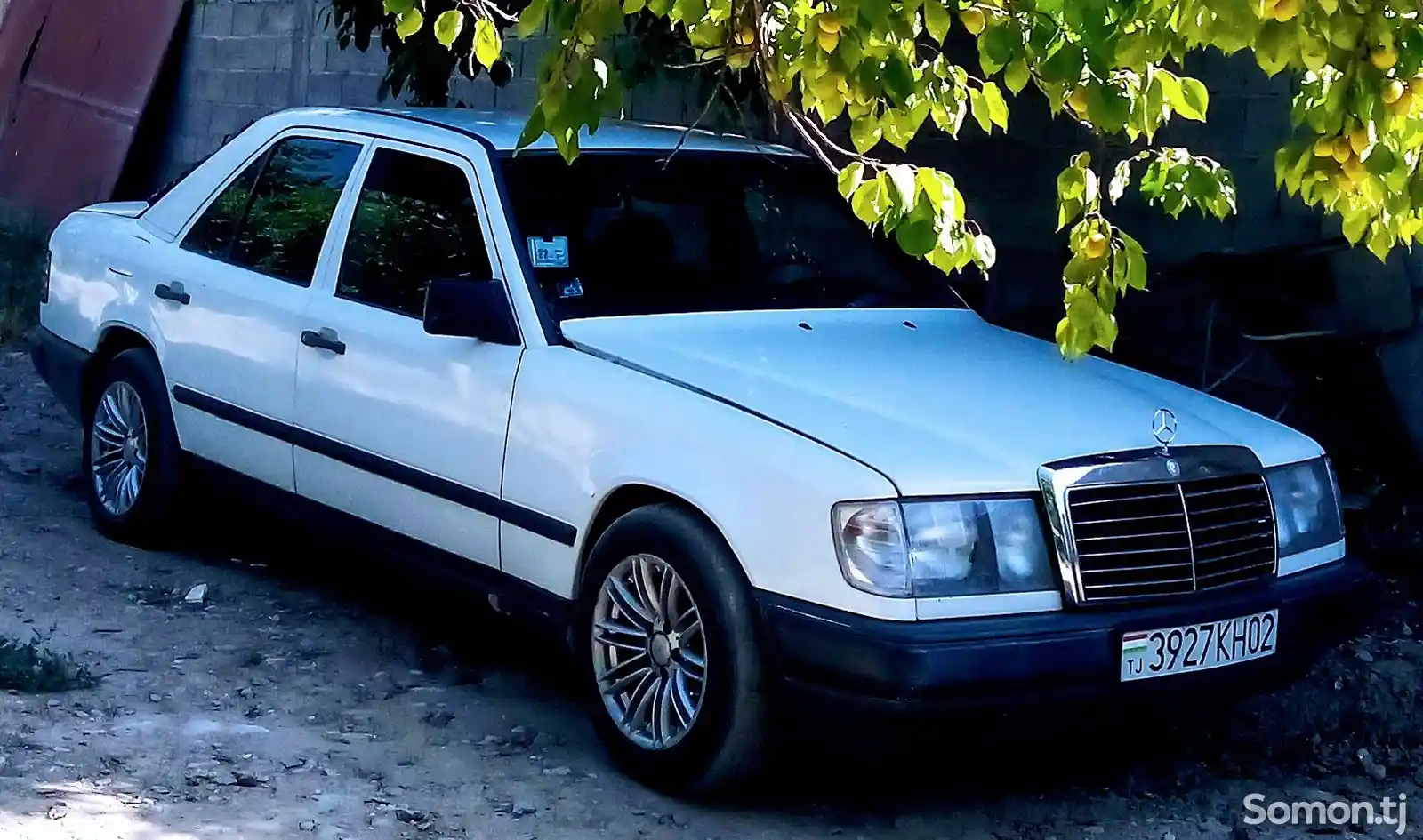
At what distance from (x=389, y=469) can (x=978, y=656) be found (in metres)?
1.91

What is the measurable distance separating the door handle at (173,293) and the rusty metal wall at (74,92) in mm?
7058

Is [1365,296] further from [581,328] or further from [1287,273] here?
[581,328]

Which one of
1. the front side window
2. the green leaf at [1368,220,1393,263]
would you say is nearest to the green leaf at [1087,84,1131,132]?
the green leaf at [1368,220,1393,263]

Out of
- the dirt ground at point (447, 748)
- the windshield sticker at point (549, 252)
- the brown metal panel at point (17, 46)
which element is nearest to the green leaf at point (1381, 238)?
the dirt ground at point (447, 748)

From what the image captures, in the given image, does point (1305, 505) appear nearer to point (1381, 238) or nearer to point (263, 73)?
→ point (1381, 238)

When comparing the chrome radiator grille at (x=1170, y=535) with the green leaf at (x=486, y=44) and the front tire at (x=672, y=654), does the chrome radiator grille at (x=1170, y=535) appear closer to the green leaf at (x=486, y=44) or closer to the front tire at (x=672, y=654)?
the front tire at (x=672, y=654)

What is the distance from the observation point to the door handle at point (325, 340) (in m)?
5.26

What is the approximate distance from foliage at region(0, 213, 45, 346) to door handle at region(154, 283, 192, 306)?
349 cm

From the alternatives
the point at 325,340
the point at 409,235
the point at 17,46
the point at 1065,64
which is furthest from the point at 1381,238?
the point at 17,46

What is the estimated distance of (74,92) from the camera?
44.2 ft

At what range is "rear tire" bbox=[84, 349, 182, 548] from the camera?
20.1 ft

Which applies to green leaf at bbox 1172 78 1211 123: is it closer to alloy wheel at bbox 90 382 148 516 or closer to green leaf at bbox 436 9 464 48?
green leaf at bbox 436 9 464 48

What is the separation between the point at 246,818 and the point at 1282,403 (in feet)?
13.7

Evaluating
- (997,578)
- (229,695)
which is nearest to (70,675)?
(229,695)
